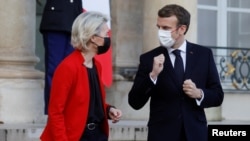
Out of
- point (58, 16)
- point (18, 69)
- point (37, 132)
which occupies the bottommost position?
point (37, 132)

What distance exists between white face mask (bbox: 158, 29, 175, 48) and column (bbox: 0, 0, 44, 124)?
12.3 feet

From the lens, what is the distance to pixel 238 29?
1384cm

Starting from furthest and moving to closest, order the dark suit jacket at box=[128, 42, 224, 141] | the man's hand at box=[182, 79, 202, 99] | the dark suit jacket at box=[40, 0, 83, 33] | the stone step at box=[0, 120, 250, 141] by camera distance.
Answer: the dark suit jacket at box=[40, 0, 83, 33] → the stone step at box=[0, 120, 250, 141] → the dark suit jacket at box=[128, 42, 224, 141] → the man's hand at box=[182, 79, 202, 99]

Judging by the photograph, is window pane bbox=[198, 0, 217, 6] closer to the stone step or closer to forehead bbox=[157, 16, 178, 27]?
the stone step

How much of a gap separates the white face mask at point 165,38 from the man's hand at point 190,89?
11.2 inches

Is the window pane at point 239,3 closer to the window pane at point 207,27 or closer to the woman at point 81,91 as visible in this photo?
the window pane at point 207,27

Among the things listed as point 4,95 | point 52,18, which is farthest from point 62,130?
point 4,95

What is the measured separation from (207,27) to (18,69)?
483cm

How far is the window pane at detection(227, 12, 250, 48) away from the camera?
13.8 metres

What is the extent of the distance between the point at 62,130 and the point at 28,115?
3.83 meters

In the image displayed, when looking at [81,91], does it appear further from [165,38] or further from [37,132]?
[37,132]

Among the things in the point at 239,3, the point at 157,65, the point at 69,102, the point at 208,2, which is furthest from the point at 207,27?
the point at 69,102

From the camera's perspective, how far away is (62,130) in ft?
18.1

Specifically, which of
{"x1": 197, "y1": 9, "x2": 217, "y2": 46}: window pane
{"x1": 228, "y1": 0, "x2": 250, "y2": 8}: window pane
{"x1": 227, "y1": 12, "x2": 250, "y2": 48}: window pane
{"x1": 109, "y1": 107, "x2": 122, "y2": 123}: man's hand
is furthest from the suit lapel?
{"x1": 228, "y1": 0, "x2": 250, "y2": 8}: window pane
